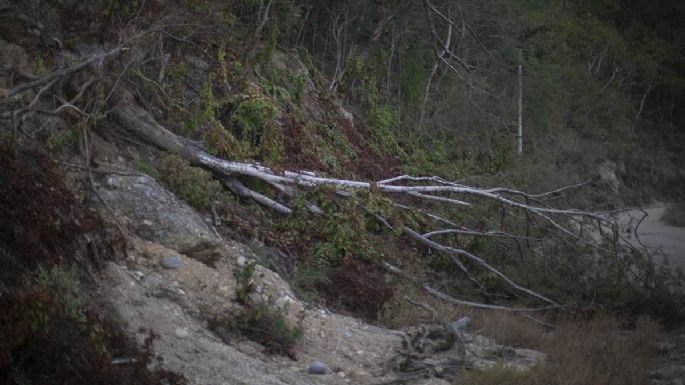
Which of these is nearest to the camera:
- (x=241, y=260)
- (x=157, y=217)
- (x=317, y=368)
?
(x=317, y=368)

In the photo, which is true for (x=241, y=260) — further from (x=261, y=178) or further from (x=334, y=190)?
(x=334, y=190)

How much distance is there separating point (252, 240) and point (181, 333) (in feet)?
8.89

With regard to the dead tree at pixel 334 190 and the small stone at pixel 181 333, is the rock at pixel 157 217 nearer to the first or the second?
the dead tree at pixel 334 190

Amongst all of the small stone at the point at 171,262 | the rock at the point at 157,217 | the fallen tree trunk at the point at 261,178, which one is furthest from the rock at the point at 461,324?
the small stone at the point at 171,262

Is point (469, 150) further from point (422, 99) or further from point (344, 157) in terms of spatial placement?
point (344, 157)

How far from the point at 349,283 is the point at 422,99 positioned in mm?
11527

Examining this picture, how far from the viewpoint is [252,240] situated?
812 centimetres

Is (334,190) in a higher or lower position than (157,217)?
lower

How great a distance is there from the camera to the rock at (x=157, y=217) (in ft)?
22.8

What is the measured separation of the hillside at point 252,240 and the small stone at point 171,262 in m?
0.02

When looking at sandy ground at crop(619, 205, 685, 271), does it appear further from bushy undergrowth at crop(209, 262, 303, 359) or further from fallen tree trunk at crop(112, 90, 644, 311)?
bushy undergrowth at crop(209, 262, 303, 359)

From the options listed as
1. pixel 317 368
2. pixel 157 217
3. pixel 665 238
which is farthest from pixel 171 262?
pixel 665 238

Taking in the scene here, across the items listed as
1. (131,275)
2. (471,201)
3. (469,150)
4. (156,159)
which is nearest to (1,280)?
(131,275)

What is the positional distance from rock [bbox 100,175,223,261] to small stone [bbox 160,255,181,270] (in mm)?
333
